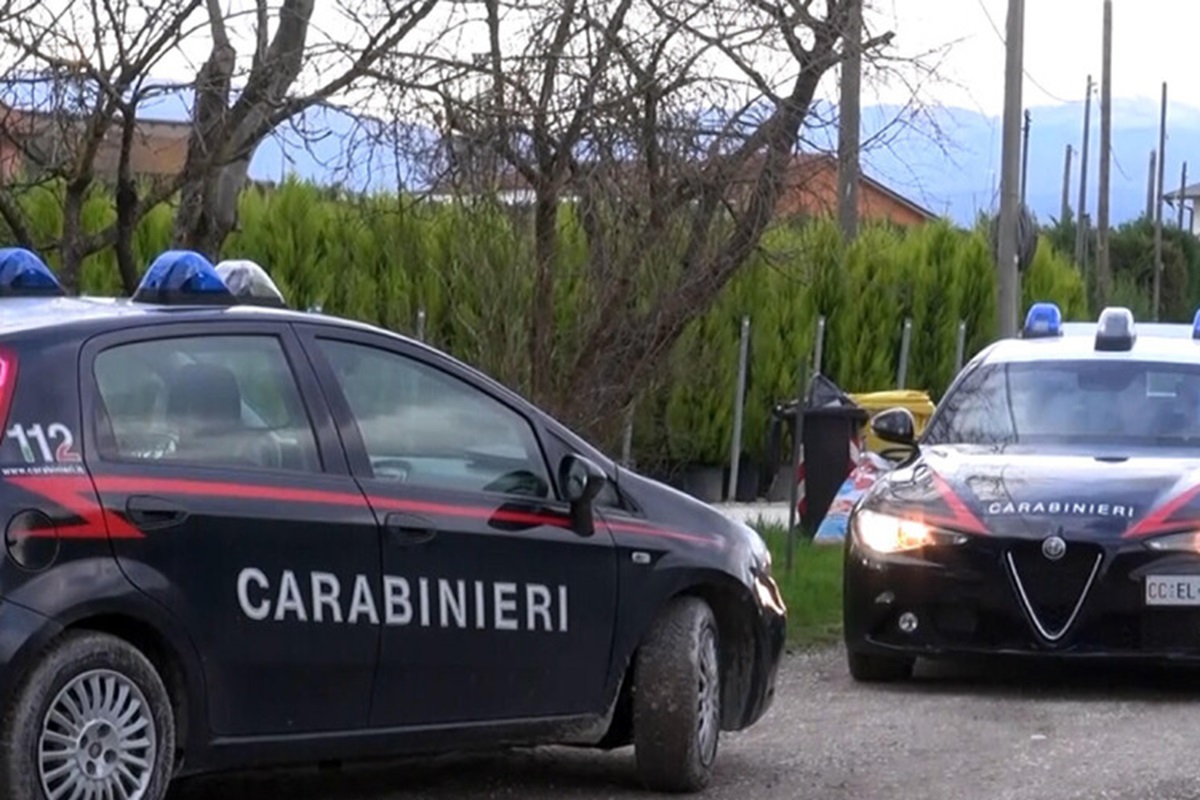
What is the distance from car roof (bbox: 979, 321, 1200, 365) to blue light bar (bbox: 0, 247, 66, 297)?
5.70 metres

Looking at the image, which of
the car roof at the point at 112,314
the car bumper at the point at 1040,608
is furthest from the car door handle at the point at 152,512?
the car bumper at the point at 1040,608

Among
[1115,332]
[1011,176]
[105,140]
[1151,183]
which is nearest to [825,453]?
[1115,332]

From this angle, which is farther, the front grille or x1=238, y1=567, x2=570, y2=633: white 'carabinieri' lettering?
the front grille

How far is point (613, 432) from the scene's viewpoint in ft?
42.9

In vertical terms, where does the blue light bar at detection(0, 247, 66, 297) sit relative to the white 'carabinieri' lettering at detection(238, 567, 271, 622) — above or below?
above

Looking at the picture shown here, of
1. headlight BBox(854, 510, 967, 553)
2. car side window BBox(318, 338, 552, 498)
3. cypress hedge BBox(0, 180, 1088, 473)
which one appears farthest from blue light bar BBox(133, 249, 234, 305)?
cypress hedge BBox(0, 180, 1088, 473)

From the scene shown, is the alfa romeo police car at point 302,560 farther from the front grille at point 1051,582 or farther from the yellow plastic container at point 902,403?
the yellow plastic container at point 902,403

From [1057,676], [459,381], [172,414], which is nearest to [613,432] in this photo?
[1057,676]

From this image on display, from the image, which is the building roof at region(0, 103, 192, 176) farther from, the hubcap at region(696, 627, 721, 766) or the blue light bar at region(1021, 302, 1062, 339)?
the blue light bar at region(1021, 302, 1062, 339)

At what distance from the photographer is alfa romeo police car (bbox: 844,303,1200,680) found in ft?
31.9

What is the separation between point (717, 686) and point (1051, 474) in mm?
2723

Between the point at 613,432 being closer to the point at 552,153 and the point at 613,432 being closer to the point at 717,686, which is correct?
the point at 552,153

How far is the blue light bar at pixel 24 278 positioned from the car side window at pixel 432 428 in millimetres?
857

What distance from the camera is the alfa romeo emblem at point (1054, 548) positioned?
9.74 metres
